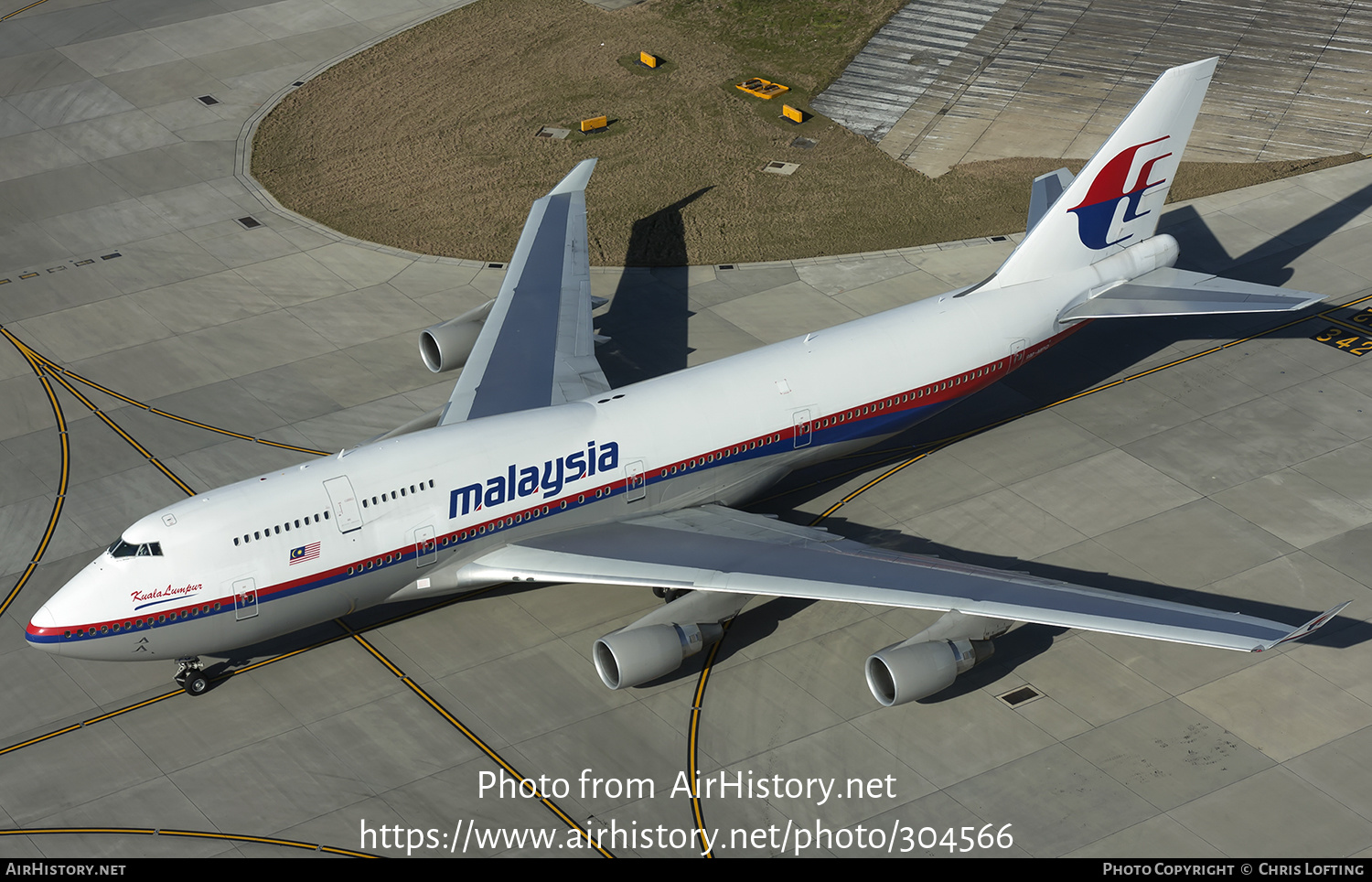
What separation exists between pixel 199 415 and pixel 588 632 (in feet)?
47.7

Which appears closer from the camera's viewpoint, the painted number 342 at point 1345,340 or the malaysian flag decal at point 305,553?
the malaysian flag decal at point 305,553

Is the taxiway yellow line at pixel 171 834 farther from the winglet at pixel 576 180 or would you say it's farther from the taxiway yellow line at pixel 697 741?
the winglet at pixel 576 180

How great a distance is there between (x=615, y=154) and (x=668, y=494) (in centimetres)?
2260

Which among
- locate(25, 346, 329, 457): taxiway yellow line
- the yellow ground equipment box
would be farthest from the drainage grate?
the yellow ground equipment box

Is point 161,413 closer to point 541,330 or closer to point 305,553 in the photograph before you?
point 541,330

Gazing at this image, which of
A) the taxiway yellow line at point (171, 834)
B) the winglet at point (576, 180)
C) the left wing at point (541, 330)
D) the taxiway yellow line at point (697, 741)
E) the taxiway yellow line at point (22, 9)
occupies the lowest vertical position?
the taxiway yellow line at point (171, 834)

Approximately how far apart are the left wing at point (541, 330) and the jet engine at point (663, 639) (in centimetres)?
742

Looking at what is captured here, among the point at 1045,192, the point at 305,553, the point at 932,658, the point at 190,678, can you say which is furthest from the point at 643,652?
the point at 1045,192

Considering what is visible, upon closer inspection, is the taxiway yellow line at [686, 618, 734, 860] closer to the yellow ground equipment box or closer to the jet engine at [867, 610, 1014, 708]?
the jet engine at [867, 610, 1014, 708]

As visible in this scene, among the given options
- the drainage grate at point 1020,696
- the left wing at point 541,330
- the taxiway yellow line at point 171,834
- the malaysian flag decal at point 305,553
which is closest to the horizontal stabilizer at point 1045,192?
the left wing at point 541,330

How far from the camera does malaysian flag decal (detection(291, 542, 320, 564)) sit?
93.6 ft

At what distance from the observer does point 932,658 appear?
1109 inches

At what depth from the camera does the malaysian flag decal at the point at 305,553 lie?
28.5 meters

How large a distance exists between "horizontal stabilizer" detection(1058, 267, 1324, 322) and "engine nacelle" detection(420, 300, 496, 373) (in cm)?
1611
